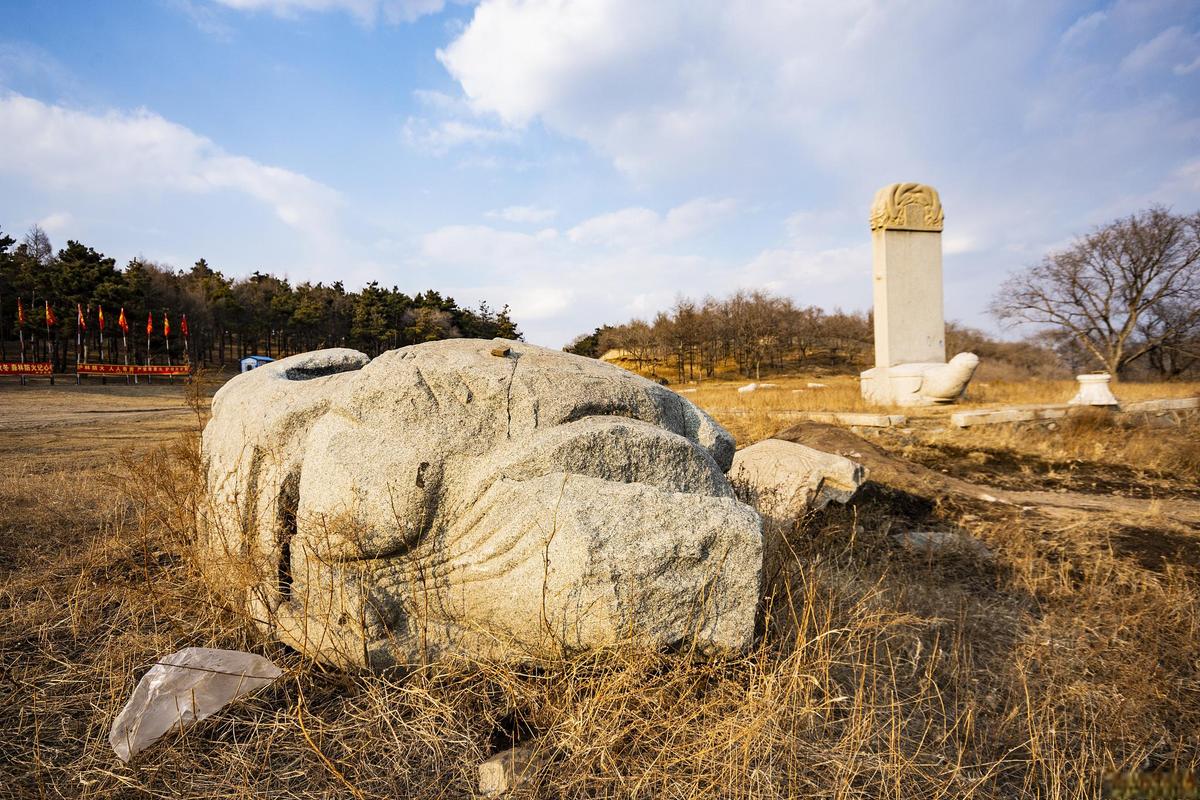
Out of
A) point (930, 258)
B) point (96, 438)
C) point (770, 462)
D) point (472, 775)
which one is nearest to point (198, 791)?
point (472, 775)

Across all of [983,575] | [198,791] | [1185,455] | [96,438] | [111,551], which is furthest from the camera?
[96,438]

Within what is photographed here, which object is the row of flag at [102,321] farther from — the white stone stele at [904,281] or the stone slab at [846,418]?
the white stone stele at [904,281]

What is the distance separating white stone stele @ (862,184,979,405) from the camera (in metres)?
11.2

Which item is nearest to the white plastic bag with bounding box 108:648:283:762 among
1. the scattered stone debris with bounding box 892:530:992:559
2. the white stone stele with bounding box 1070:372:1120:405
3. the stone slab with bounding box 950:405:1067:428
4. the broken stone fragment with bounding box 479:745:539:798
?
the broken stone fragment with bounding box 479:745:539:798

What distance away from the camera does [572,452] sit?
91.4 inches

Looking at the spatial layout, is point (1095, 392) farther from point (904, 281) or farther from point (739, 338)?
point (739, 338)

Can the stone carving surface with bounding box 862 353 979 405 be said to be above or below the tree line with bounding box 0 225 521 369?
below

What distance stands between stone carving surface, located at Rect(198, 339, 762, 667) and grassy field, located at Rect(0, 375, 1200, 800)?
0.52 feet

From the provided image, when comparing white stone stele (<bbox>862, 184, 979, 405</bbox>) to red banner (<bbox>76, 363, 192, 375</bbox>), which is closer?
white stone stele (<bbox>862, 184, 979, 405</bbox>)

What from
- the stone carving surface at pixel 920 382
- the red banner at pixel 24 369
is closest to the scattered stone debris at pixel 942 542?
the stone carving surface at pixel 920 382

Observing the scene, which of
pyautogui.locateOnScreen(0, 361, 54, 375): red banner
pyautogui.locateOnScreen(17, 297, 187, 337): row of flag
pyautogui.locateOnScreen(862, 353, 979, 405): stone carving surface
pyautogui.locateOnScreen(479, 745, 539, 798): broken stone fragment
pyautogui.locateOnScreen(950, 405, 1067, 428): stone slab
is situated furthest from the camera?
pyautogui.locateOnScreen(17, 297, 187, 337): row of flag

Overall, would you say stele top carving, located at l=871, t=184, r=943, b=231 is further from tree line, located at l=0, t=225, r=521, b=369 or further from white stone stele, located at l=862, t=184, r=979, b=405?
tree line, located at l=0, t=225, r=521, b=369

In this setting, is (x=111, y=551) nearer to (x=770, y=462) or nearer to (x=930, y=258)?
(x=770, y=462)

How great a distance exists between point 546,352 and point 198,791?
83.9 inches
